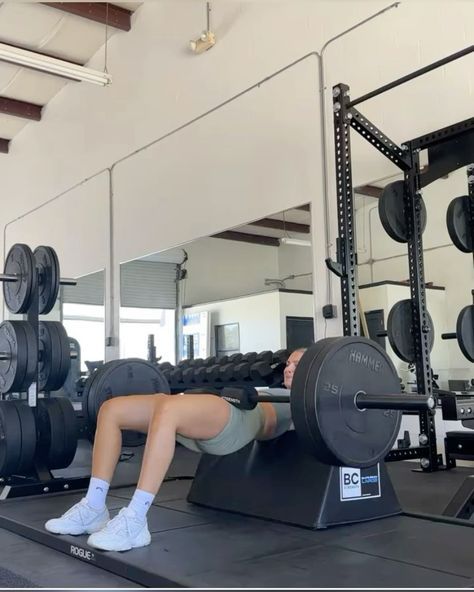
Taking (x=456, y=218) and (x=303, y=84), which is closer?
(x=456, y=218)

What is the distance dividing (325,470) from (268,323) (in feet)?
6.21

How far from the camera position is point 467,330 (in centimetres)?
273

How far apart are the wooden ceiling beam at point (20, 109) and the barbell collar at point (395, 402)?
5684 millimetres

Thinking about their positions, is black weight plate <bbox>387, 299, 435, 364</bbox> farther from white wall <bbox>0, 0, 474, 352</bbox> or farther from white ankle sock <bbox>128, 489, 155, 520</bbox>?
white ankle sock <bbox>128, 489, 155, 520</bbox>

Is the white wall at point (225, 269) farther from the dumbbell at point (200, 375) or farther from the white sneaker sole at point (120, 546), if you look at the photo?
the white sneaker sole at point (120, 546)

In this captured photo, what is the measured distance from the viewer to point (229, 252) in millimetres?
4039

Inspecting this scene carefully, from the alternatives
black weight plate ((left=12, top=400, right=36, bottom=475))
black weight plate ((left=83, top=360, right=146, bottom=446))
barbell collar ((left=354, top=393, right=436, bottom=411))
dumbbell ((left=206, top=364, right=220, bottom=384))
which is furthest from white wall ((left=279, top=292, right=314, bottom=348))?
barbell collar ((left=354, top=393, right=436, bottom=411))

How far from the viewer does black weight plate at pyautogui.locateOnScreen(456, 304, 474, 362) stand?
8.90 ft

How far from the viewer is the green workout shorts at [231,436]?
193 cm

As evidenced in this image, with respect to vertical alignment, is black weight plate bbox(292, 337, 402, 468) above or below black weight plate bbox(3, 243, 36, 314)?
below

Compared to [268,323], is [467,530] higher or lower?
lower

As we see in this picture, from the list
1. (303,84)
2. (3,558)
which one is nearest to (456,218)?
(303,84)

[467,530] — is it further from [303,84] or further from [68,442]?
[303,84]

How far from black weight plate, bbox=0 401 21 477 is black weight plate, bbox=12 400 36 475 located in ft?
0.05
